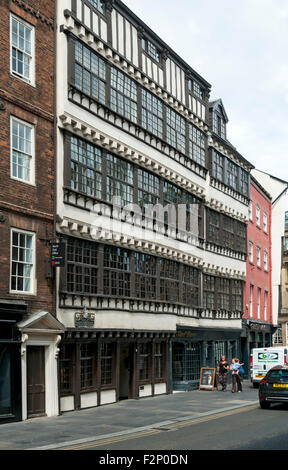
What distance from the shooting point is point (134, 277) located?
27.6 meters

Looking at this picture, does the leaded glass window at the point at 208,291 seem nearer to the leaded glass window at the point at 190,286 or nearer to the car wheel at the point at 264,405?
the leaded glass window at the point at 190,286

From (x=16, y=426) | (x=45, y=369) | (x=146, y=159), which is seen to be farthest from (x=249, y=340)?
(x=16, y=426)

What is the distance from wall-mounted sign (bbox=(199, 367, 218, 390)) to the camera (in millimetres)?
33062

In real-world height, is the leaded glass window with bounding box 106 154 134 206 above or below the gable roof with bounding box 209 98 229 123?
below

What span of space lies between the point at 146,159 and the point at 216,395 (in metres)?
11.2

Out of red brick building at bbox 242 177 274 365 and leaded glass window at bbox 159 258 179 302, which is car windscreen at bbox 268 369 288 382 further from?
red brick building at bbox 242 177 274 365

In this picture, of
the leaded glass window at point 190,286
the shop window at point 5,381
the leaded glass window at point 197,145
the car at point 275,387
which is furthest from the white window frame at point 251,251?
the shop window at point 5,381

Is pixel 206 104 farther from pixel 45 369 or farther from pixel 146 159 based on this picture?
pixel 45 369

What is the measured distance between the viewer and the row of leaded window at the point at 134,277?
23609 mm

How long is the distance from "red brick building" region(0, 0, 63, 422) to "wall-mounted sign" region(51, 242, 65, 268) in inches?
11.1

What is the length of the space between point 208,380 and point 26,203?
643 inches

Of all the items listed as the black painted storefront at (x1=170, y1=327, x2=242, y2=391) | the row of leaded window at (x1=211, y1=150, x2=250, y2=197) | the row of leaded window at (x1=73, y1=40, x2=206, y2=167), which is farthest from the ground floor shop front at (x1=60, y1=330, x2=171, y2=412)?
the row of leaded window at (x1=211, y1=150, x2=250, y2=197)

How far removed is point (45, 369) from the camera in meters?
21.4

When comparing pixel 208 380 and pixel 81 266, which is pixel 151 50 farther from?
pixel 208 380
